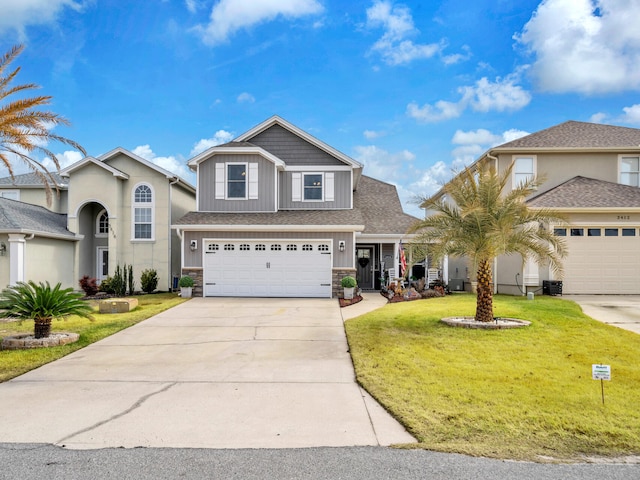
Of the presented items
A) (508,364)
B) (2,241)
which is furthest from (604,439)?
(2,241)

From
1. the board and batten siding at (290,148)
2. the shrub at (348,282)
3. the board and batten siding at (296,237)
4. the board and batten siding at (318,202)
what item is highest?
the board and batten siding at (290,148)

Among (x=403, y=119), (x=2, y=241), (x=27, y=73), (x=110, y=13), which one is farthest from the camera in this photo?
(x=403, y=119)

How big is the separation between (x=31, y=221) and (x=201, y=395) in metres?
16.8

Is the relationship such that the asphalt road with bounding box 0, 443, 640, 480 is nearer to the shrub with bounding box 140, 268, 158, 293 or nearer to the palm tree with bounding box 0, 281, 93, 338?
the palm tree with bounding box 0, 281, 93, 338

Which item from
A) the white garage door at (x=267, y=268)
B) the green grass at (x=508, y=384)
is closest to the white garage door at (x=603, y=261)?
the green grass at (x=508, y=384)

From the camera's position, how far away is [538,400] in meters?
6.11

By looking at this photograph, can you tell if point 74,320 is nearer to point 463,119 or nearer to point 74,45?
point 74,45

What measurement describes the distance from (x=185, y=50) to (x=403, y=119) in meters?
10.4

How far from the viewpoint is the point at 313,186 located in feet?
67.8

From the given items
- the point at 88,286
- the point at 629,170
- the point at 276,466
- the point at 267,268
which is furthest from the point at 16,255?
the point at 629,170

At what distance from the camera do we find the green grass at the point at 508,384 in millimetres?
4965

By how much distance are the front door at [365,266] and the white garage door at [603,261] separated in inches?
329

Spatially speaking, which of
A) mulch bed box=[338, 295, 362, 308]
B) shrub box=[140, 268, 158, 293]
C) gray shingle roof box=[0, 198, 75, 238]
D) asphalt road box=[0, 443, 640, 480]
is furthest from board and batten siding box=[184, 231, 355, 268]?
asphalt road box=[0, 443, 640, 480]

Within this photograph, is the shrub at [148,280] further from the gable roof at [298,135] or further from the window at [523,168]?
the window at [523,168]
